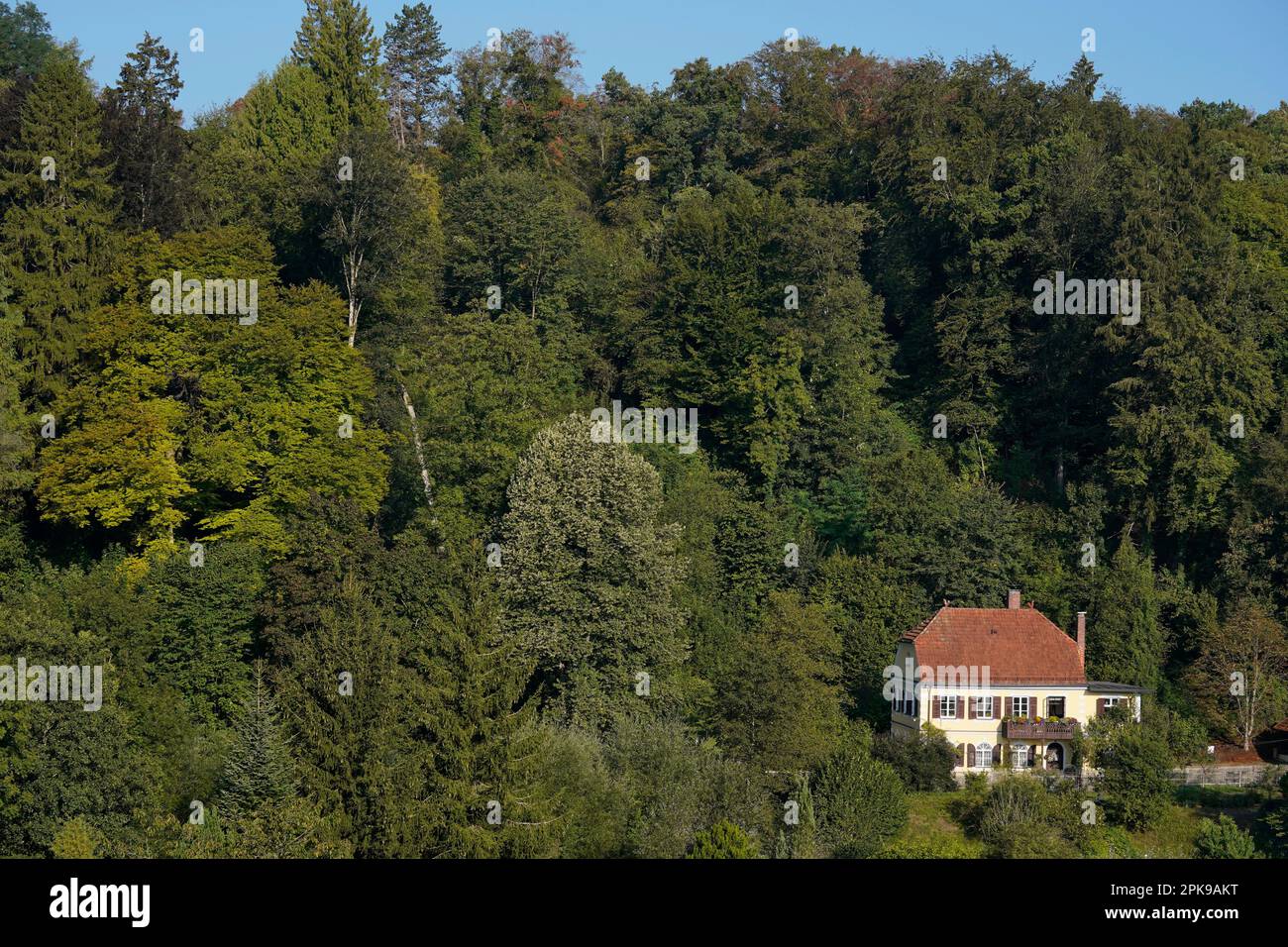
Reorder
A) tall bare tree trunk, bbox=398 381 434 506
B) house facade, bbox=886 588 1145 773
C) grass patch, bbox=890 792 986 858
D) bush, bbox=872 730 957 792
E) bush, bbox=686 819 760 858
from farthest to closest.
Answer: tall bare tree trunk, bbox=398 381 434 506 < house facade, bbox=886 588 1145 773 < bush, bbox=872 730 957 792 < grass patch, bbox=890 792 986 858 < bush, bbox=686 819 760 858

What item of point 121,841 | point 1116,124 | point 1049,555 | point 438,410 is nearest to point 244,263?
point 438,410

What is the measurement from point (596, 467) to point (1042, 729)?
1466 centimetres

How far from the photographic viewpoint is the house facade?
153 ft

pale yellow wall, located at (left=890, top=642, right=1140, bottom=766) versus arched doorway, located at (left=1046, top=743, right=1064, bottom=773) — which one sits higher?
pale yellow wall, located at (left=890, top=642, right=1140, bottom=766)

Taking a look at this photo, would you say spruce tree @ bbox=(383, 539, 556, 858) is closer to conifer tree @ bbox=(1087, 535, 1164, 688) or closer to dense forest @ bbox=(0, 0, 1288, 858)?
dense forest @ bbox=(0, 0, 1288, 858)

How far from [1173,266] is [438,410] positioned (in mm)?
24102

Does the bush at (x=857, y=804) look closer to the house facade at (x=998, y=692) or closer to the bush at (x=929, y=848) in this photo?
the bush at (x=929, y=848)

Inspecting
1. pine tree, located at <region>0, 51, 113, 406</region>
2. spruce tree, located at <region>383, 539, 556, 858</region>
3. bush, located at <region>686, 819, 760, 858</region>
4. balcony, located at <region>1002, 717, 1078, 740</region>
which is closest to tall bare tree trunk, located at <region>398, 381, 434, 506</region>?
spruce tree, located at <region>383, 539, 556, 858</region>

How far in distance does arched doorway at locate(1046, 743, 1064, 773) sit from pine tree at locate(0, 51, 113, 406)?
30.8 meters

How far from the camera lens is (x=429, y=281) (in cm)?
5772

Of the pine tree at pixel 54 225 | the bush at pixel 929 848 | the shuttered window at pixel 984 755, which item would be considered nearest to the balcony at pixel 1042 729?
the shuttered window at pixel 984 755

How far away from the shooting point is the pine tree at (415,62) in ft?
267

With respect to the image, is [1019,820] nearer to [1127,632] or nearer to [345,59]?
[1127,632]
